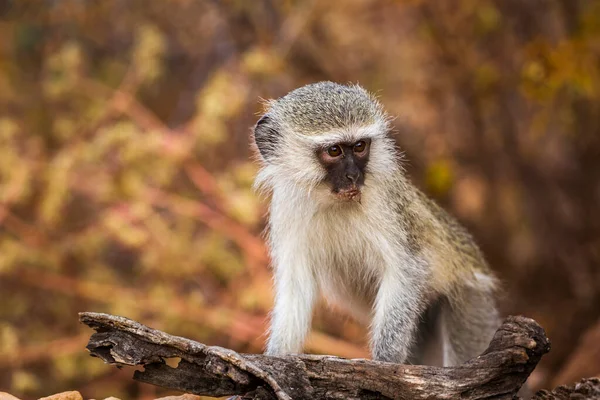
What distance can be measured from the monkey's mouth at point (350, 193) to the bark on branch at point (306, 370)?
854 mm

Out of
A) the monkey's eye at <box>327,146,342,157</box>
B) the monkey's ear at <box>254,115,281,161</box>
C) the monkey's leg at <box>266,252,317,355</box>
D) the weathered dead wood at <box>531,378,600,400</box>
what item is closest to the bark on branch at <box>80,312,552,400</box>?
the weathered dead wood at <box>531,378,600,400</box>

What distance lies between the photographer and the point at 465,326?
4.56 meters

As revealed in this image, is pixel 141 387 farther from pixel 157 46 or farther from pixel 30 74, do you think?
pixel 30 74

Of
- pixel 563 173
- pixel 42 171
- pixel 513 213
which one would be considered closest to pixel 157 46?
pixel 42 171

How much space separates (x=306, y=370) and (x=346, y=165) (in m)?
1.06

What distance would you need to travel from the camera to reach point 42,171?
6.81 m

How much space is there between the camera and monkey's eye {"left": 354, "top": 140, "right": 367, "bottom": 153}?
3840mm

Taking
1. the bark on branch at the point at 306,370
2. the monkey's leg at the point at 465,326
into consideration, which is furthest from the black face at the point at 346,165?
the monkey's leg at the point at 465,326

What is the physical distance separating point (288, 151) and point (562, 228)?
17.6 ft

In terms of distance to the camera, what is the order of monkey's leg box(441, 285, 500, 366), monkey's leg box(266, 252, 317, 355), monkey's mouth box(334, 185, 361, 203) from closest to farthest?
monkey's mouth box(334, 185, 361, 203) → monkey's leg box(266, 252, 317, 355) → monkey's leg box(441, 285, 500, 366)

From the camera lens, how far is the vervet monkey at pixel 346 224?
385 cm

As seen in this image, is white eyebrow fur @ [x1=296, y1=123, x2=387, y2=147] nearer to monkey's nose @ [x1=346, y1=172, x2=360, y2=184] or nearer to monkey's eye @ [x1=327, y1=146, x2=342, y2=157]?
monkey's eye @ [x1=327, y1=146, x2=342, y2=157]

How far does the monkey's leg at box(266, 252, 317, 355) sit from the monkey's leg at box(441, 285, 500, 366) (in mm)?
933

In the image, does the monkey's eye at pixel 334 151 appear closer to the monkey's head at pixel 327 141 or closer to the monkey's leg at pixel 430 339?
the monkey's head at pixel 327 141
